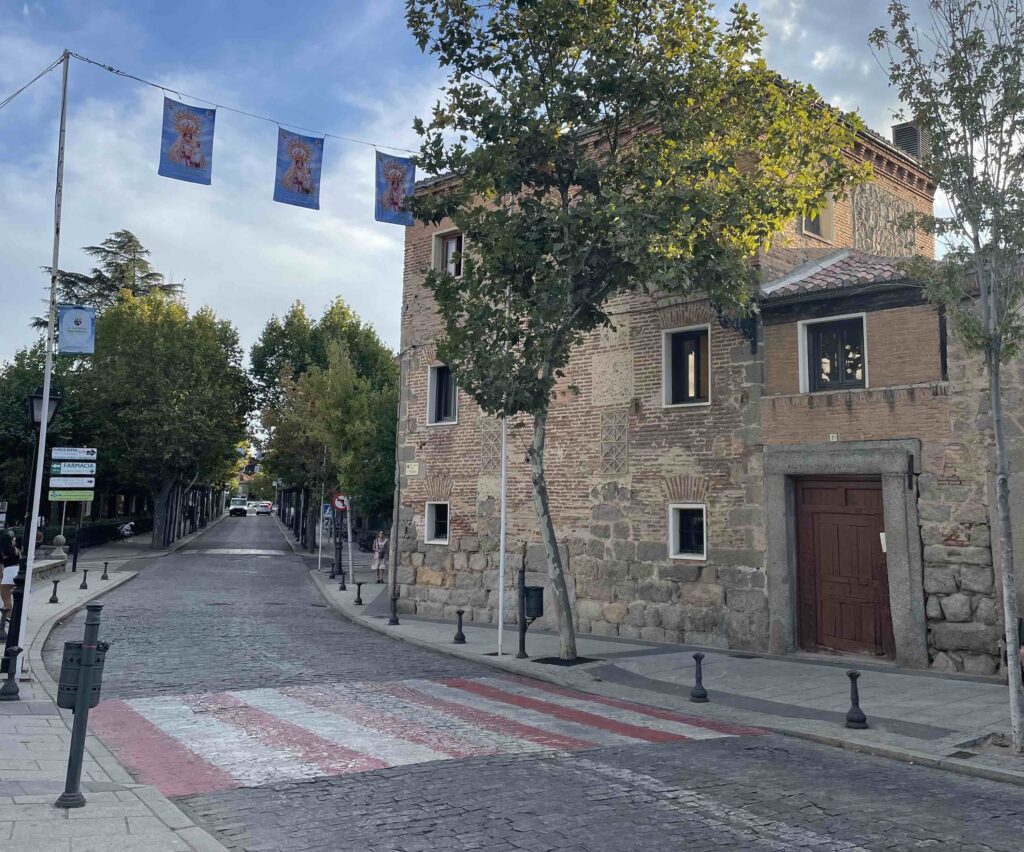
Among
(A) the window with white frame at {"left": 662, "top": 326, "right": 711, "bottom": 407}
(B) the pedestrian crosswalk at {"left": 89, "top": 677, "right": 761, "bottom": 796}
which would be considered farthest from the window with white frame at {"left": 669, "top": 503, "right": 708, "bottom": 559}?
(B) the pedestrian crosswalk at {"left": 89, "top": 677, "right": 761, "bottom": 796}

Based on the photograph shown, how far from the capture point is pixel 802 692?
10.7m

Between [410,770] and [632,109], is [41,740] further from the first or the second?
[632,109]

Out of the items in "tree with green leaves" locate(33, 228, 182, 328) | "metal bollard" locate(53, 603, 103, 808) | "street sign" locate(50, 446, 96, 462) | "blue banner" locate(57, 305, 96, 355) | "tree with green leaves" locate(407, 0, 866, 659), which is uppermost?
"tree with green leaves" locate(33, 228, 182, 328)

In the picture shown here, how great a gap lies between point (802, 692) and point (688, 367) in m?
6.47

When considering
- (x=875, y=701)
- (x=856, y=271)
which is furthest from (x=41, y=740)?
(x=856, y=271)

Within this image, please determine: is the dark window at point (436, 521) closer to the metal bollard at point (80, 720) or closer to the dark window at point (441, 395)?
the dark window at point (441, 395)

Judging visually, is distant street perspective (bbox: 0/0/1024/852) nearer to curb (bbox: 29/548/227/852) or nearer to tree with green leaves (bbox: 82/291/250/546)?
curb (bbox: 29/548/227/852)

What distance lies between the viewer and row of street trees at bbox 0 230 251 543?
132ft

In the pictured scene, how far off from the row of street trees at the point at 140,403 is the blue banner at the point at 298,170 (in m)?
29.0

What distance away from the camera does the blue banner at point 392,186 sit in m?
14.9

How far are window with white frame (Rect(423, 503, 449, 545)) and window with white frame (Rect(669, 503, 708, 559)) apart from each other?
601cm

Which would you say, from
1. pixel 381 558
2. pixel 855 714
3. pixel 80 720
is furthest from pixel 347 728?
pixel 381 558

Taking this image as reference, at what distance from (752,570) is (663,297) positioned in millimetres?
5059

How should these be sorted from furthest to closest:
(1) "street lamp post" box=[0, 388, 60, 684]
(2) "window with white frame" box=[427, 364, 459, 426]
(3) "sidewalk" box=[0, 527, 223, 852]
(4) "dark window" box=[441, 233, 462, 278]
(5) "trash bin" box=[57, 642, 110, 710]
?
(4) "dark window" box=[441, 233, 462, 278], (2) "window with white frame" box=[427, 364, 459, 426], (1) "street lamp post" box=[0, 388, 60, 684], (5) "trash bin" box=[57, 642, 110, 710], (3) "sidewalk" box=[0, 527, 223, 852]
